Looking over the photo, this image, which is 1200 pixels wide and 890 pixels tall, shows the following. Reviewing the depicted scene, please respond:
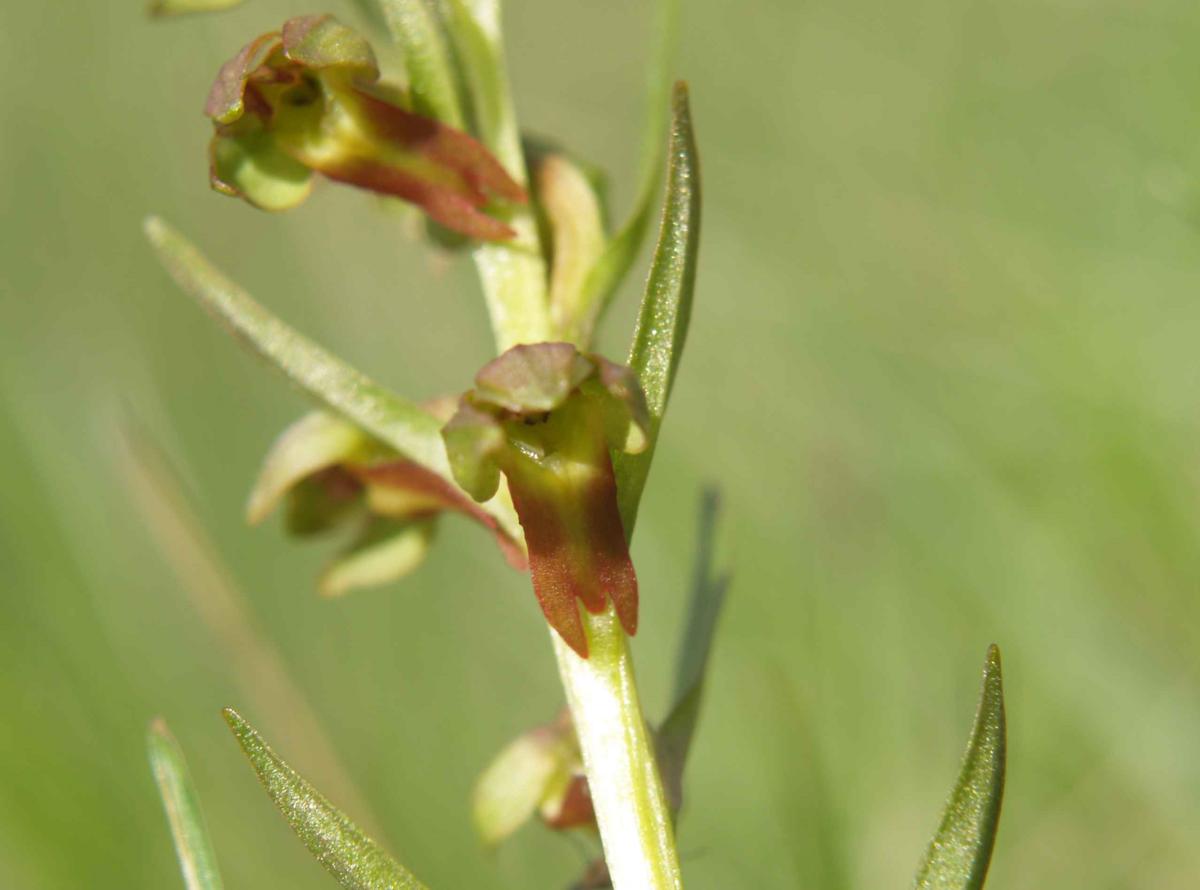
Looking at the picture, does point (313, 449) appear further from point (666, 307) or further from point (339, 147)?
point (666, 307)

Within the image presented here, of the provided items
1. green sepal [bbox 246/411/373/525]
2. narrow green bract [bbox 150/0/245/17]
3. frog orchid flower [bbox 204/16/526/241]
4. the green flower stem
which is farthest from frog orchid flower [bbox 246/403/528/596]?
narrow green bract [bbox 150/0/245/17]

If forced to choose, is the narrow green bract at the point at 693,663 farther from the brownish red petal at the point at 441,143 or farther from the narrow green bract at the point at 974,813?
the brownish red petal at the point at 441,143

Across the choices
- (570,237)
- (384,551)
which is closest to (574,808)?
(384,551)

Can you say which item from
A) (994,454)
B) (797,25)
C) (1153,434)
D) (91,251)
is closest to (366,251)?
(91,251)

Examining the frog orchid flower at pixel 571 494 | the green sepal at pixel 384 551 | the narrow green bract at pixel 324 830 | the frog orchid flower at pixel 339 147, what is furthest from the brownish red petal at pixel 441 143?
the narrow green bract at pixel 324 830

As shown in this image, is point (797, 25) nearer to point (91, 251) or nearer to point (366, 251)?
point (366, 251)

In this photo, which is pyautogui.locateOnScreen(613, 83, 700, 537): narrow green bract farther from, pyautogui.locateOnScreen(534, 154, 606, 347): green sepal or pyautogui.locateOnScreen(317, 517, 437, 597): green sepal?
pyautogui.locateOnScreen(317, 517, 437, 597): green sepal
